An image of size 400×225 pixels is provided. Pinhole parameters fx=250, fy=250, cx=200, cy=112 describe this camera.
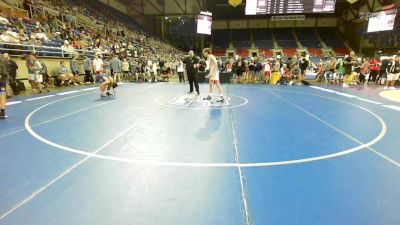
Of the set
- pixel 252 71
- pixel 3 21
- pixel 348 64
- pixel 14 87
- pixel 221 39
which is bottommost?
pixel 14 87

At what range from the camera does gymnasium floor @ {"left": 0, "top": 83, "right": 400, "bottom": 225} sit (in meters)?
2.43

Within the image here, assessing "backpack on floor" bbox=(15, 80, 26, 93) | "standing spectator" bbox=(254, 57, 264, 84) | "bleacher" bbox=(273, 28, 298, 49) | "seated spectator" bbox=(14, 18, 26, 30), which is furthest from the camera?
"bleacher" bbox=(273, 28, 298, 49)

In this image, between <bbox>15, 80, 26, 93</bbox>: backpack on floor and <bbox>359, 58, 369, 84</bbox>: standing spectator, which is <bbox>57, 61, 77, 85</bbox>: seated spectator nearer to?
<bbox>15, 80, 26, 93</bbox>: backpack on floor

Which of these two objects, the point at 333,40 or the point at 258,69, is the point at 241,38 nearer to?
the point at 333,40

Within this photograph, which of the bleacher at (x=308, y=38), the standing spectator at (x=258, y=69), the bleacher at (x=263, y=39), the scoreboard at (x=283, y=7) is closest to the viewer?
the standing spectator at (x=258, y=69)

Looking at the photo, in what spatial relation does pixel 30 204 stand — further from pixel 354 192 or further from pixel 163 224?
pixel 354 192

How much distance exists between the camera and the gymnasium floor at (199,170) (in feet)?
7.96

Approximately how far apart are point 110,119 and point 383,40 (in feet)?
121

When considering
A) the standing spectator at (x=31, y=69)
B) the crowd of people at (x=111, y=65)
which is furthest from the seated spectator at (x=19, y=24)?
the standing spectator at (x=31, y=69)

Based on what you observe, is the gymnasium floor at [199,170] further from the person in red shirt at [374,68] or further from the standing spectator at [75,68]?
the person in red shirt at [374,68]

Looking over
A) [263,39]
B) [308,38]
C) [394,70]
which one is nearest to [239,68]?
[394,70]

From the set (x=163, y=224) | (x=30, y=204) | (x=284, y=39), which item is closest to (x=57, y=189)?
(x=30, y=204)

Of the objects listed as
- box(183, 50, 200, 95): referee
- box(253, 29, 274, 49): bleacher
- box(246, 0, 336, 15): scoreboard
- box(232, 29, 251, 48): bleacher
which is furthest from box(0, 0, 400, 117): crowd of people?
box(253, 29, 274, 49): bleacher

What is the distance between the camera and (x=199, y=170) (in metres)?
3.34
